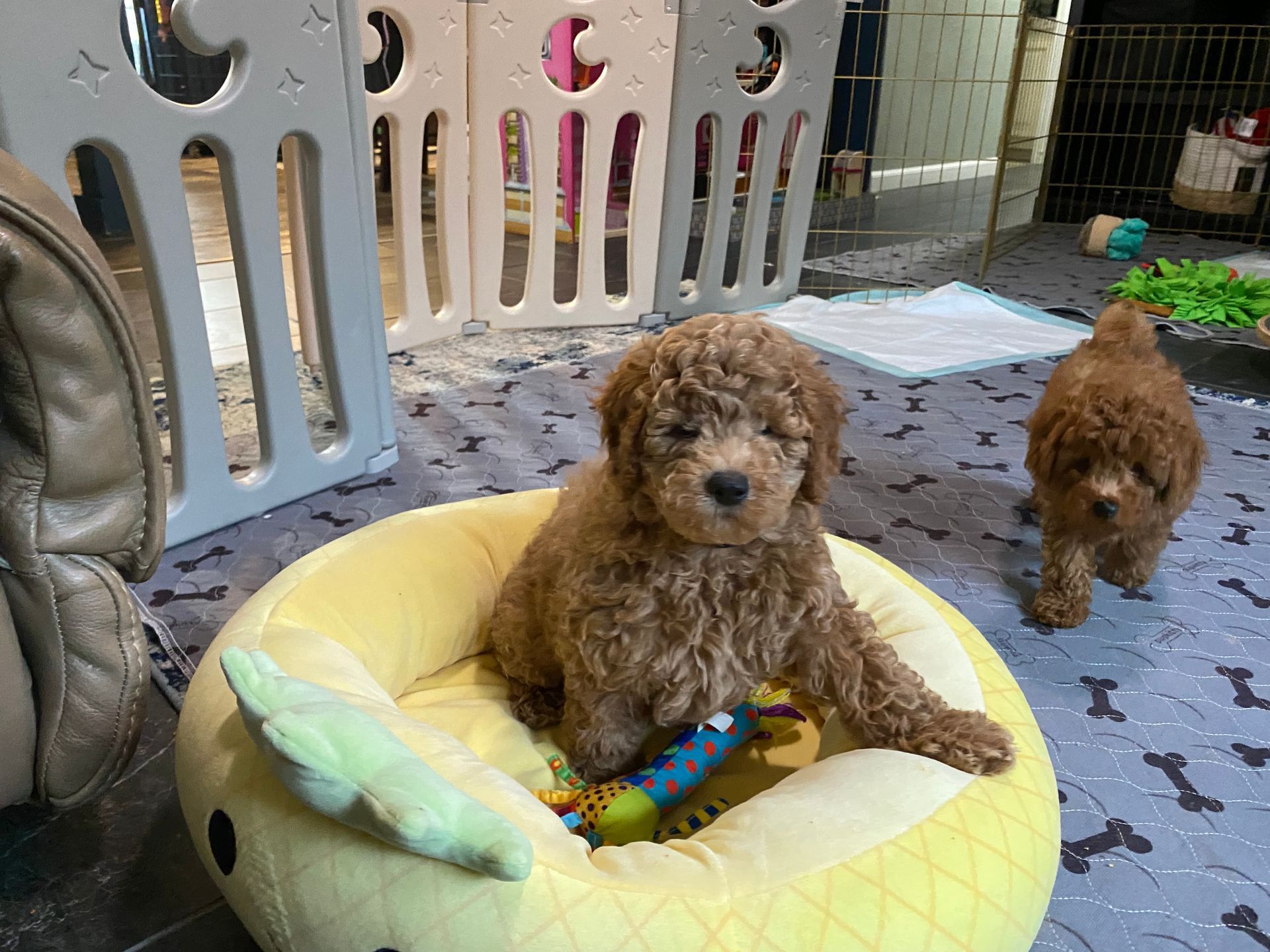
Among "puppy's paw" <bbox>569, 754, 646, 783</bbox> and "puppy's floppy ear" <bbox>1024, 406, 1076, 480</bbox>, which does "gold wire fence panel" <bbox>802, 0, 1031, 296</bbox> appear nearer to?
"puppy's floppy ear" <bbox>1024, 406, 1076, 480</bbox>

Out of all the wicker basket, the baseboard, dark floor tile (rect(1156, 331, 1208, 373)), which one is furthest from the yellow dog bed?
the baseboard

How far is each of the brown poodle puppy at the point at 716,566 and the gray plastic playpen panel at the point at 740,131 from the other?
2866 mm

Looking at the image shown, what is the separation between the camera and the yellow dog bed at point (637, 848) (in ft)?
3.32

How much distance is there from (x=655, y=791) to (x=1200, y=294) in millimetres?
4136

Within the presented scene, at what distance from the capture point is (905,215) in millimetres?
6758

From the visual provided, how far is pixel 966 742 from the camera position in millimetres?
1306

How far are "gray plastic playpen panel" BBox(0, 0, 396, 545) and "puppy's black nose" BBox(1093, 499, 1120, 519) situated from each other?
1.84 m

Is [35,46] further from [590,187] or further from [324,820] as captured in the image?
[590,187]

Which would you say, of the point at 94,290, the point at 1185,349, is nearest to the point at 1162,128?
the point at 1185,349

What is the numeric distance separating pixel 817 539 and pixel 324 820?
0.73 m

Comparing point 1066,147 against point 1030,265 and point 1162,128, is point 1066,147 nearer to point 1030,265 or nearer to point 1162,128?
point 1162,128

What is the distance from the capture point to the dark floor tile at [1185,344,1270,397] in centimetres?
346

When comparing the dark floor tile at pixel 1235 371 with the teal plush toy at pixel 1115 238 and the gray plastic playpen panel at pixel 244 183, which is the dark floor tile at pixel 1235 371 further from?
the gray plastic playpen panel at pixel 244 183

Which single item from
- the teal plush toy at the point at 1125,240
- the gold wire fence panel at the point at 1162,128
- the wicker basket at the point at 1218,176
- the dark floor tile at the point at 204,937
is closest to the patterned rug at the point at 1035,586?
the dark floor tile at the point at 204,937
